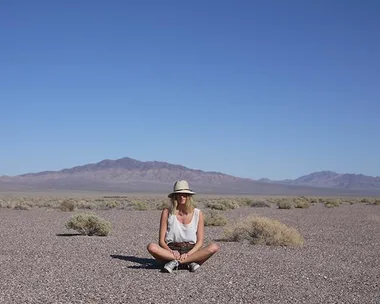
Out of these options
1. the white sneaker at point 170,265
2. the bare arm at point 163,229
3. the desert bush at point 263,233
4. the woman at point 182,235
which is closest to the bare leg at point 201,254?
the woman at point 182,235

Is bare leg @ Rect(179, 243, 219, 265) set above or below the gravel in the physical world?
above

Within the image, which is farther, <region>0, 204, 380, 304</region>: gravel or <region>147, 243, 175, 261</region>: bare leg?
<region>147, 243, 175, 261</region>: bare leg

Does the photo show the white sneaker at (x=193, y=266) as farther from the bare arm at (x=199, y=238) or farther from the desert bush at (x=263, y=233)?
the desert bush at (x=263, y=233)

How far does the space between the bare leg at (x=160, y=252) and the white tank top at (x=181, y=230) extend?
342 millimetres

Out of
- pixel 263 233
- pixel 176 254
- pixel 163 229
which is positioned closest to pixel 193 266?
pixel 176 254

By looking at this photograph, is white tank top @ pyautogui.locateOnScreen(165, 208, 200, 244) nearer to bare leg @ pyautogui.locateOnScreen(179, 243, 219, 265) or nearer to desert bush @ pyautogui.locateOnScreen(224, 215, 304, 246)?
bare leg @ pyautogui.locateOnScreen(179, 243, 219, 265)

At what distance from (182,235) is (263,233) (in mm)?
6054

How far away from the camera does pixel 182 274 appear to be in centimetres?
1010

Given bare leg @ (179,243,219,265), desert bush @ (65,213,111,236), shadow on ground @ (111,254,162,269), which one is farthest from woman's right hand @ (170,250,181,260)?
desert bush @ (65,213,111,236)

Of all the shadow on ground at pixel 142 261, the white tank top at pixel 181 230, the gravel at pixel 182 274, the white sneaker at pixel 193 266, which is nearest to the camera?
the gravel at pixel 182 274

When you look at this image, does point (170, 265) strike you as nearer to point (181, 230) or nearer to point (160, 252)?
point (160, 252)

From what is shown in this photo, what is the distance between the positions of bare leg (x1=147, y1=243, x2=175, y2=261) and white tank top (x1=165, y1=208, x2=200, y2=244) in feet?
1.12

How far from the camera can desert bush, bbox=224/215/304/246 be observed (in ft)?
51.7

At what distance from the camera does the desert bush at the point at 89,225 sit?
1783 cm
